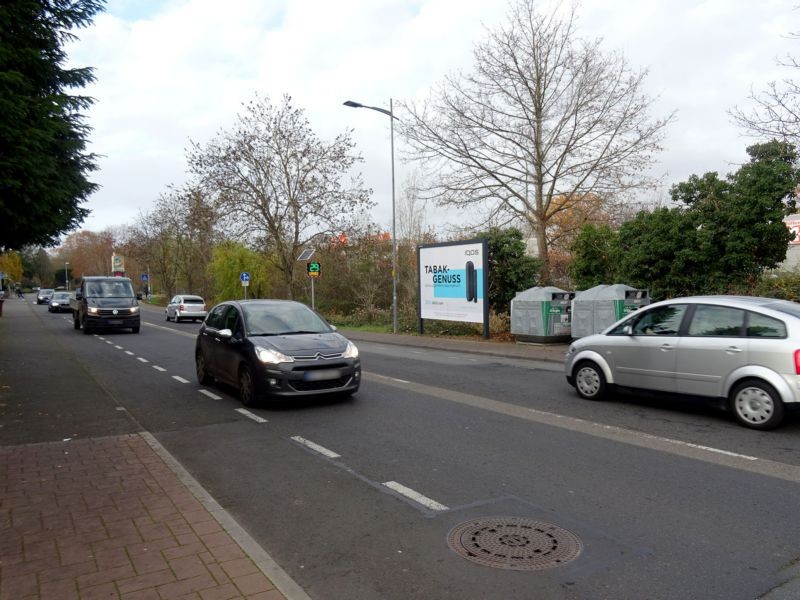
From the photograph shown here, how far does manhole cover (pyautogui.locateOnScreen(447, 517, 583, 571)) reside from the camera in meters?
3.80

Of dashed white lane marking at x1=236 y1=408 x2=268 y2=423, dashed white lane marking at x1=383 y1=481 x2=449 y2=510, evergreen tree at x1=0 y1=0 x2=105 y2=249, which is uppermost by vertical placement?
evergreen tree at x1=0 y1=0 x2=105 y2=249

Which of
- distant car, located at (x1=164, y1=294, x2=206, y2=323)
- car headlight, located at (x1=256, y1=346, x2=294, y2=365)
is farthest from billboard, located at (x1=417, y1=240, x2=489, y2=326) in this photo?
distant car, located at (x1=164, y1=294, x2=206, y2=323)

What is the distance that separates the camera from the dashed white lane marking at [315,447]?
249 inches

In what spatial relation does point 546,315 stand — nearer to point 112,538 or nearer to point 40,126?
point 40,126

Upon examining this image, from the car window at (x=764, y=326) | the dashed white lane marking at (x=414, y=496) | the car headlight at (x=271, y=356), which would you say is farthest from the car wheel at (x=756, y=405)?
the car headlight at (x=271, y=356)

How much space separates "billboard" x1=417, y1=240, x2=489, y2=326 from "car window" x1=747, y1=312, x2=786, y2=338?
11.8m

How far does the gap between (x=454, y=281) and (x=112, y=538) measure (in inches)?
666

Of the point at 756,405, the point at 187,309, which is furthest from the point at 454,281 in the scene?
the point at 187,309

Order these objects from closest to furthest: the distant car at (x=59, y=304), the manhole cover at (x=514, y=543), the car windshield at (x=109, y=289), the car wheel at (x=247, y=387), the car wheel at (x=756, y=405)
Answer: the manhole cover at (x=514, y=543) < the car wheel at (x=756, y=405) < the car wheel at (x=247, y=387) < the car windshield at (x=109, y=289) < the distant car at (x=59, y=304)

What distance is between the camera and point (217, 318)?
10.7 meters

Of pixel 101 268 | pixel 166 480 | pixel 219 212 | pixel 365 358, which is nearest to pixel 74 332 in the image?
pixel 219 212

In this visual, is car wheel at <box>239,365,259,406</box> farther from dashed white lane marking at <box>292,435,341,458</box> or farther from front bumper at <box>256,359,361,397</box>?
dashed white lane marking at <box>292,435,341,458</box>

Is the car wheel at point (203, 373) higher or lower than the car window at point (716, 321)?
lower

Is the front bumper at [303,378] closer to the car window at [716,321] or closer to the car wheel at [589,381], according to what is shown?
the car wheel at [589,381]
